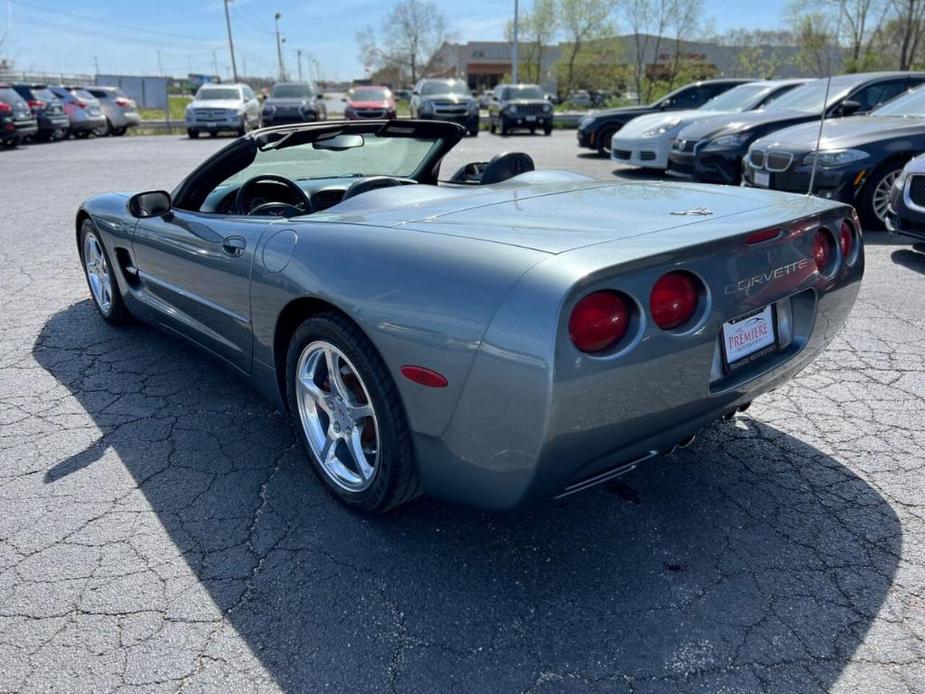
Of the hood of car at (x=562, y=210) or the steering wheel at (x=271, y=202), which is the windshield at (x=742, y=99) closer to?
the hood of car at (x=562, y=210)

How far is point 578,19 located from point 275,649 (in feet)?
180

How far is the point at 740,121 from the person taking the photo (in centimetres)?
962

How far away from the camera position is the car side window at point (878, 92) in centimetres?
930

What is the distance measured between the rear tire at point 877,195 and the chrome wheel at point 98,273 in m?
6.64

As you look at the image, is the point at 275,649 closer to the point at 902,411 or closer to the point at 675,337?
the point at 675,337

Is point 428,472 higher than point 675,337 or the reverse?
the reverse

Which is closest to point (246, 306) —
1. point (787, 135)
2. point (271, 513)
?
point (271, 513)

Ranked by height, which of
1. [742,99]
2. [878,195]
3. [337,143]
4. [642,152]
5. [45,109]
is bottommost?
[878,195]

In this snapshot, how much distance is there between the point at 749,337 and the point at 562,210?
0.75 metres

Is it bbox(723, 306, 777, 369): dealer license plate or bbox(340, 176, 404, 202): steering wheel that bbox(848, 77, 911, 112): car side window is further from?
bbox(723, 306, 777, 369): dealer license plate

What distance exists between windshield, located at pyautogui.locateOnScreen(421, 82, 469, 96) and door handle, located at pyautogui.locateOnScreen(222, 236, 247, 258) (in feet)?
70.3

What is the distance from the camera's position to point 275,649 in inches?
77.9

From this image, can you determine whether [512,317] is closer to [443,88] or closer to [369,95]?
[443,88]

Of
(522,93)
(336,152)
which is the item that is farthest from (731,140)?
(522,93)
